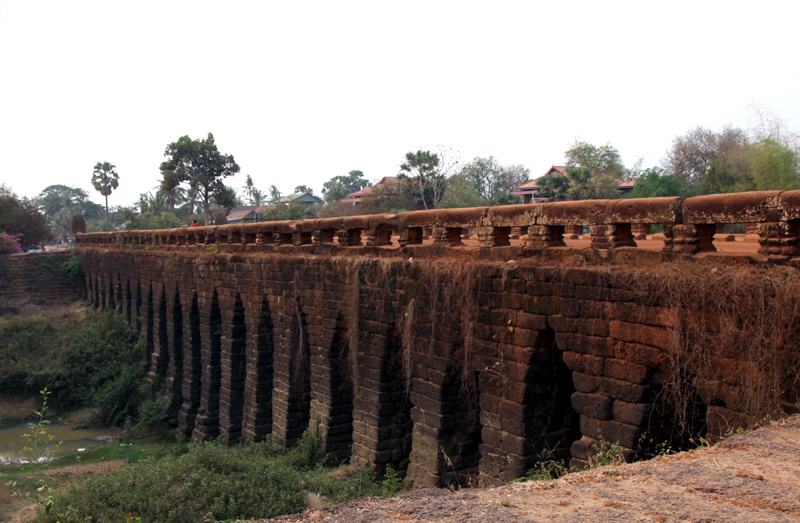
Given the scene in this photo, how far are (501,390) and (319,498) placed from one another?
2761 millimetres

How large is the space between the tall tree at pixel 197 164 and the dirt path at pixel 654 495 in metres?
37.1

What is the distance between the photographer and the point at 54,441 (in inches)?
583

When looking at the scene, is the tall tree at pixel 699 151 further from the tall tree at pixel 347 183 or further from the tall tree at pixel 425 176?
the tall tree at pixel 347 183

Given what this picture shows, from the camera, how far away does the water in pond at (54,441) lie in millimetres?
14125

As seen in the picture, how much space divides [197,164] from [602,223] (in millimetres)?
37271

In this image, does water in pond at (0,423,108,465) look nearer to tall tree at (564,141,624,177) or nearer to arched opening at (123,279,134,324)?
arched opening at (123,279,134,324)

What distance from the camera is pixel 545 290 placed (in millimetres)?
6168

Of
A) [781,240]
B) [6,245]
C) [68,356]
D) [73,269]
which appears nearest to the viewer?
[781,240]

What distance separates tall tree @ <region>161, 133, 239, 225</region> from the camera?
3922cm

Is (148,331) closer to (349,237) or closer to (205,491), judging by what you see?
(349,237)

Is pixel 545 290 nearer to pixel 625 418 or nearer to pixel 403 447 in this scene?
pixel 625 418

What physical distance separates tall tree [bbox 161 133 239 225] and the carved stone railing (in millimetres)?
30981

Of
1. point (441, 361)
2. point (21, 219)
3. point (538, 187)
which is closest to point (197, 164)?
point (21, 219)

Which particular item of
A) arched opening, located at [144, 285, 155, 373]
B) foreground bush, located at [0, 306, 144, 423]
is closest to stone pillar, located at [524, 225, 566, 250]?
foreground bush, located at [0, 306, 144, 423]
